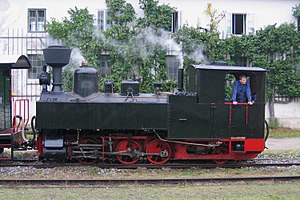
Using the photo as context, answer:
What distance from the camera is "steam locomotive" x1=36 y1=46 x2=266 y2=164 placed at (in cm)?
1124

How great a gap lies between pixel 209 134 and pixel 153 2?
36.7 ft

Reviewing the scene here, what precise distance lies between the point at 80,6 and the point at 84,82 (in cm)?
1031

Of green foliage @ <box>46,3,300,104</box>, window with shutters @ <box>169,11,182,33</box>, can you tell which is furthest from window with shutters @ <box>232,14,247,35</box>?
window with shutters @ <box>169,11,182,33</box>

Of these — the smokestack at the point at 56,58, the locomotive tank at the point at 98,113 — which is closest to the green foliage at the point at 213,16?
the locomotive tank at the point at 98,113

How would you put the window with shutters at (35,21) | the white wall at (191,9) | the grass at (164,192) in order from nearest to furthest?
the grass at (164,192), the white wall at (191,9), the window with shutters at (35,21)

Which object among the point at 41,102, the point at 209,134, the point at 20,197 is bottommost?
the point at 20,197

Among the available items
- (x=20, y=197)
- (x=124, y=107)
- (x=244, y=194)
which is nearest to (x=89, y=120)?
(x=124, y=107)

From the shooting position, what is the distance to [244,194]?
339 inches

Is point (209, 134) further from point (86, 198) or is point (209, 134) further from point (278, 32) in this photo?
point (278, 32)

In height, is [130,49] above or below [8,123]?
above

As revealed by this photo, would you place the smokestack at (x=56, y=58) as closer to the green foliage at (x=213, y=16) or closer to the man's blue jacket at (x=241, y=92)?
the man's blue jacket at (x=241, y=92)

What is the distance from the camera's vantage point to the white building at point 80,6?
20719mm

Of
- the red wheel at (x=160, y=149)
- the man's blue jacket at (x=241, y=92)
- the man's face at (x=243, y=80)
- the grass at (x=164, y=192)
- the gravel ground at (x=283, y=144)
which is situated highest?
the man's face at (x=243, y=80)

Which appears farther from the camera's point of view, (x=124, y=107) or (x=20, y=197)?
(x=124, y=107)
